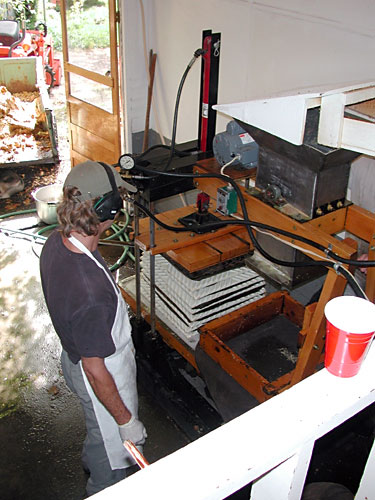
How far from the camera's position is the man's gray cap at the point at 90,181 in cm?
208

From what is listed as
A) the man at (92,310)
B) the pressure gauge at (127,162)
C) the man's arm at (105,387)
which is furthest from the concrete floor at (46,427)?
the pressure gauge at (127,162)

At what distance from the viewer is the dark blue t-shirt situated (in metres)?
1.90

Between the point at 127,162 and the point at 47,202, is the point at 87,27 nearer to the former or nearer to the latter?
the point at 47,202

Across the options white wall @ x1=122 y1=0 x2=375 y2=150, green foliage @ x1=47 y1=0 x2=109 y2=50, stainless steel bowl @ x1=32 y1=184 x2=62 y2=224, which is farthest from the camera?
stainless steel bowl @ x1=32 y1=184 x2=62 y2=224

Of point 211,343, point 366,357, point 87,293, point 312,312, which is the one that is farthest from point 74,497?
point 366,357

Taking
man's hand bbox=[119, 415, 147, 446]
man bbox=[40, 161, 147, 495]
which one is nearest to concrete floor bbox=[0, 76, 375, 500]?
man bbox=[40, 161, 147, 495]

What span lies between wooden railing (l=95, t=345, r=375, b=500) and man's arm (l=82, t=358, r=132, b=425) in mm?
1272

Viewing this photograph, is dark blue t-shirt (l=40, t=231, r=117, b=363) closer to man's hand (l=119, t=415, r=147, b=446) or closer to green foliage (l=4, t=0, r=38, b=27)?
man's hand (l=119, t=415, r=147, b=446)

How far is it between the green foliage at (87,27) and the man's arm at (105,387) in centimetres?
374

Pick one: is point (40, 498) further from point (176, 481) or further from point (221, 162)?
point (176, 481)

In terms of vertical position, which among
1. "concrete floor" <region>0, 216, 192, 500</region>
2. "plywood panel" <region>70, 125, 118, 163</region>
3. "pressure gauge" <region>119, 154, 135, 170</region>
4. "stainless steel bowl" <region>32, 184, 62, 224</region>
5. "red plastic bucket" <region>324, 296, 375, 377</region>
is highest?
"red plastic bucket" <region>324, 296, 375, 377</region>

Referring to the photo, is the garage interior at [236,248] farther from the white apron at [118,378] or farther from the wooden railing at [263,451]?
the wooden railing at [263,451]

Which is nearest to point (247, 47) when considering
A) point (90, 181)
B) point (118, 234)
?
point (90, 181)

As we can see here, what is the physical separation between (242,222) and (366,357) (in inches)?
56.6
